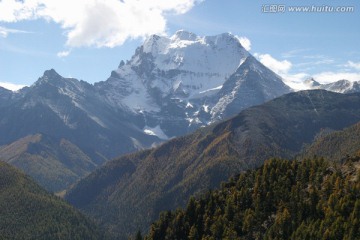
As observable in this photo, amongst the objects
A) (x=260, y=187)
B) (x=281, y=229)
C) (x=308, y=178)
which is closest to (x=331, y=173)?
(x=308, y=178)

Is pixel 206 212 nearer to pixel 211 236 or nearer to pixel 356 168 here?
pixel 211 236

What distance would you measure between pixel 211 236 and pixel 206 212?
14.7 meters

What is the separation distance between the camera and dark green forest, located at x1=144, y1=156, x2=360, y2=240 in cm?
14762

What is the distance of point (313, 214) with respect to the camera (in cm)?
15775

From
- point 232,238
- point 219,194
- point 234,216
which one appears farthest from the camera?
point 219,194

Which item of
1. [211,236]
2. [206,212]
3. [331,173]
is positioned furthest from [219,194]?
[331,173]

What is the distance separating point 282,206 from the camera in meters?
166

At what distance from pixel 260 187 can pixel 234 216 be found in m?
17.4

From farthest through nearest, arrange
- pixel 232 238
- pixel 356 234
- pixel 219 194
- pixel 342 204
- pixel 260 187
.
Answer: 1. pixel 219 194
2. pixel 260 187
3. pixel 232 238
4. pixel 342 204
5. pixel 356 234

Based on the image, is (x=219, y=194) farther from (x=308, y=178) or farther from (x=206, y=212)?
(x=308, y=178)

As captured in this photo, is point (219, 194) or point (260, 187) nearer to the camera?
point (260, 187)

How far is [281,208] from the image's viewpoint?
16638 centimetres

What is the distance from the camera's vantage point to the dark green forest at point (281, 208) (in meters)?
148

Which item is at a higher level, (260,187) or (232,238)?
(260,187)
